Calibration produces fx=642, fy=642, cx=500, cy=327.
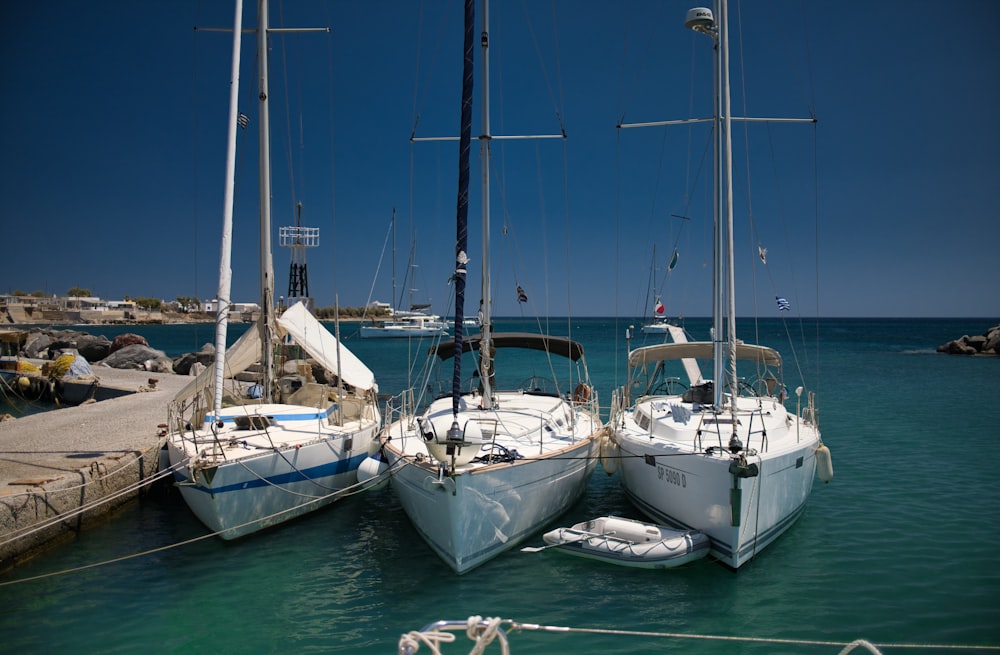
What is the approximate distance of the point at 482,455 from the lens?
10211 mm

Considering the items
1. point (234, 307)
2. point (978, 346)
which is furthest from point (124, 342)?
point (978, 346)

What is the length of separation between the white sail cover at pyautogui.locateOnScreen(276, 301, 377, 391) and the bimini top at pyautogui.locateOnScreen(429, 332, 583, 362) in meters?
1.85

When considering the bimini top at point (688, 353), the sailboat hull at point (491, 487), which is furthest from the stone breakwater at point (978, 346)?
the sailboat hull at point (491, 487)

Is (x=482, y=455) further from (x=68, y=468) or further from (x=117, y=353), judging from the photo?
(x=117, y=353)

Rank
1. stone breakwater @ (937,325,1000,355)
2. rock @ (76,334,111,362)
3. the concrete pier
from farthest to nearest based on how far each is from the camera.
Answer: stone breakwater @ (937,325,1000,355), rock @ (76,334,111,362), the concrete pier

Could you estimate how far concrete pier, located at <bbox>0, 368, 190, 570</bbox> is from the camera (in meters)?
9.88

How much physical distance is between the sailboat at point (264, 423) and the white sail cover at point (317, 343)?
0.09ft

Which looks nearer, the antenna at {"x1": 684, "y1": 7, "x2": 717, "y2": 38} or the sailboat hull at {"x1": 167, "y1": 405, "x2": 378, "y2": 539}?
the sailboat hull at {"x1": 167, "y1": 405, "x2": 378, "y2": 539}

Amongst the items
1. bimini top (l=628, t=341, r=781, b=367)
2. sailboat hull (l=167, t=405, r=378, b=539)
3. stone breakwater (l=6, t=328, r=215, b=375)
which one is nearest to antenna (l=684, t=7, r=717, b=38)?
bimini top (l=628, t=341, r=781, b=367)

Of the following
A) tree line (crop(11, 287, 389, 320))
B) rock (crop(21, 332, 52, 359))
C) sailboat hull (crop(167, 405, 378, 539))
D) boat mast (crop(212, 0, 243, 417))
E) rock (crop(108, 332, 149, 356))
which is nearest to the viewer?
sailboat hull (crop(167, 405, 378, 539))

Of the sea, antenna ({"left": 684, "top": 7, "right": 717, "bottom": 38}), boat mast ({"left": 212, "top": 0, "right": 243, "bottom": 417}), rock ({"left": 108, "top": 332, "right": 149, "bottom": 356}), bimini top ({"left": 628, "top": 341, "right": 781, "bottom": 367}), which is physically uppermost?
antenna ({"left": 684, "top": 7, "right": 717, "bottom": 38})

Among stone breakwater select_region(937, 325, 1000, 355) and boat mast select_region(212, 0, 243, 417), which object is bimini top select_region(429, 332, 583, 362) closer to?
boat mast select_region(212, 0, 243, 417)

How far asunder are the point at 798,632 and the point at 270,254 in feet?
41.5

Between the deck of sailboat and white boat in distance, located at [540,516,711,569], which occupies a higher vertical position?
the deck of sailboat
